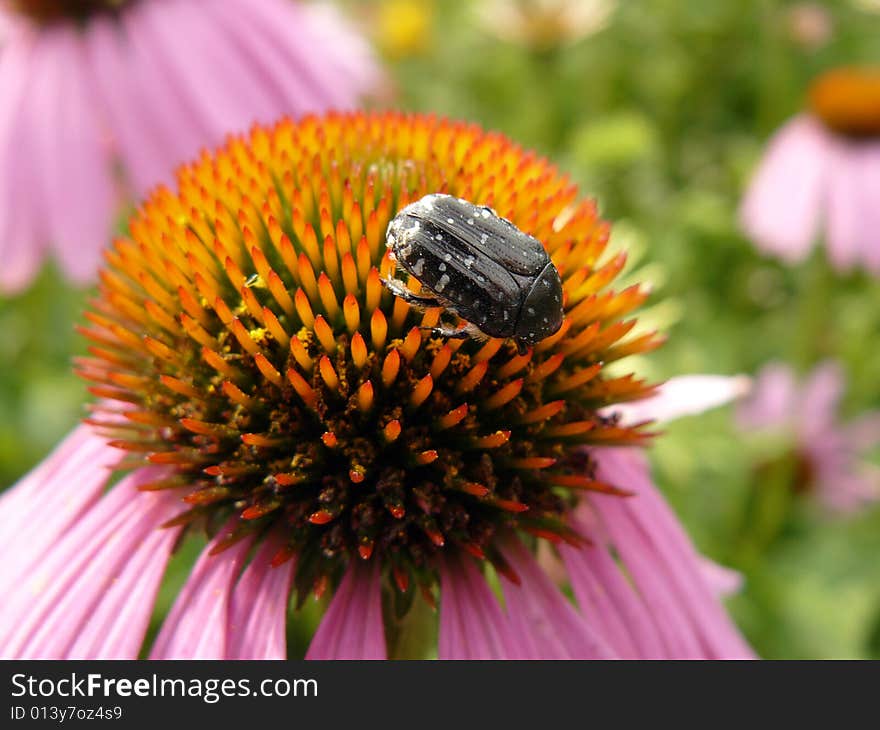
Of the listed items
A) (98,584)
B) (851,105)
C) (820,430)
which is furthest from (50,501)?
(851,105)

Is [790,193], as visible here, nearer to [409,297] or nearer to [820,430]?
[820,430]

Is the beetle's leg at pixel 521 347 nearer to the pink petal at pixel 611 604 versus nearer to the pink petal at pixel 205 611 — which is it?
the pink petal at pixel 611 604

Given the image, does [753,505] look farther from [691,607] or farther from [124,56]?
[124,56]

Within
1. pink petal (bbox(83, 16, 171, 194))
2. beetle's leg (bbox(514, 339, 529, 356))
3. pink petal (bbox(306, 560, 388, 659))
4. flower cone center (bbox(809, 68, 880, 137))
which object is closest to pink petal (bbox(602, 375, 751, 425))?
beetle's leg (bbox(514, 339, 529, 356))

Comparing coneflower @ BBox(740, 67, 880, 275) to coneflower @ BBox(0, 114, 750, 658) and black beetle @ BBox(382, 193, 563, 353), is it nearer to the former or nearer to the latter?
coneflower @ BBox(0, 114, 750, 658)

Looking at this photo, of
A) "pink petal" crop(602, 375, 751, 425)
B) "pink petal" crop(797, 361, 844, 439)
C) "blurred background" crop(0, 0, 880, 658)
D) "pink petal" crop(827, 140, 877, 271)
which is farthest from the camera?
"pink petal" crop(797, 361, 844, 439)

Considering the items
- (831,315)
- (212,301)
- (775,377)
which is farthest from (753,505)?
(212,301)
